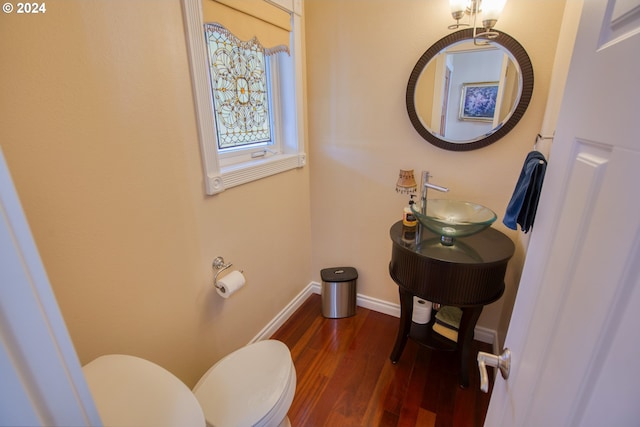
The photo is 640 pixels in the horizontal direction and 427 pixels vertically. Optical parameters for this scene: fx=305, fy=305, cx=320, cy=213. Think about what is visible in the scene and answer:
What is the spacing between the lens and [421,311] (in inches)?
70.9

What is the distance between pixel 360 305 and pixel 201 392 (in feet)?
4.64

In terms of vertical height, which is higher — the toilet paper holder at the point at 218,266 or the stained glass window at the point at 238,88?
the stained glass window at the point at 238,88

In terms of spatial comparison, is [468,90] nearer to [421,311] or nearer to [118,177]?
[421,311]

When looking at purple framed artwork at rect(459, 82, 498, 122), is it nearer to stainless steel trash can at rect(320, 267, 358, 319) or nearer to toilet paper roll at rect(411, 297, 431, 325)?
toilet paper roll at rect(411, 297, 431, 325)

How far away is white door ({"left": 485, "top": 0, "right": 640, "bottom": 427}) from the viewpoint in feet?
1.12

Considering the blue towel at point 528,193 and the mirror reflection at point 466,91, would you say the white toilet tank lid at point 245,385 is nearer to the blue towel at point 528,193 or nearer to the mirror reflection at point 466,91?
the blue towel at point 528,193

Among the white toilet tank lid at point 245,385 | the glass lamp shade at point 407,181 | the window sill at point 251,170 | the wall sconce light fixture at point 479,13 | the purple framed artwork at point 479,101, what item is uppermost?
the wall sconce light fixture at point 479,13

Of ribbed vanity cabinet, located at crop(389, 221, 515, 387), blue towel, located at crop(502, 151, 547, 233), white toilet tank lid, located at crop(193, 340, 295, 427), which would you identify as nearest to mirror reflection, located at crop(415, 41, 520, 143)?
ribbed vanity cabinet, located at crop(389, 221, 515, 387)

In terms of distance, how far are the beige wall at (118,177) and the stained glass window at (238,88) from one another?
1.02ft

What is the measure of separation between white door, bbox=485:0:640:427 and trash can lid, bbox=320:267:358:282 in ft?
5.07

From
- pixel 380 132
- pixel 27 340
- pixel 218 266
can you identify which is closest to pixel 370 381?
pixel 218 266

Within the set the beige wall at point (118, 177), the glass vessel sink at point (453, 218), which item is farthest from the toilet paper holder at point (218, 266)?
the glass vessel sink at point (453, 218)

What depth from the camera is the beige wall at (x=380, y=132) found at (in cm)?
155

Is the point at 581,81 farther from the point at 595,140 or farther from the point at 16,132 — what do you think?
the point at 16,132
